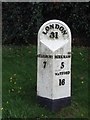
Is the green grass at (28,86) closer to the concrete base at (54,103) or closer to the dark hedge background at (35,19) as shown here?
the concrete base at (54,103)

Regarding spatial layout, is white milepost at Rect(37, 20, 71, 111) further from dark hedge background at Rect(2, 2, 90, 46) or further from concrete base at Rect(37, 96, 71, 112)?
dark hedge background at Rect(2, 2, 90, 46)

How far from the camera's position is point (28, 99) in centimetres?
777

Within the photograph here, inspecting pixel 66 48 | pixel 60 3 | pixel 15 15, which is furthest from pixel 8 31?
pixel 66 48

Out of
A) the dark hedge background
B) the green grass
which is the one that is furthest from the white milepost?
the dark hedge background

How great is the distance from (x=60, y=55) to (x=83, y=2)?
475cm

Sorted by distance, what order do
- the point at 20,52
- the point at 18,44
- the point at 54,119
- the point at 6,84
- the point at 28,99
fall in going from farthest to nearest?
the point at 18,44 < the point at 20,52 < the point at 6,84 < the point at 28,99 < the point at 54,119

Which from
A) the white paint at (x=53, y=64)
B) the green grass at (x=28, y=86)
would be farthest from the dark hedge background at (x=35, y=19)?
the white paint at (x=53, y=64)

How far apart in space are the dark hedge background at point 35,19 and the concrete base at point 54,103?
13.9 ft

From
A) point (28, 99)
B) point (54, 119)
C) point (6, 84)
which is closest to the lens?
point (54, 119)

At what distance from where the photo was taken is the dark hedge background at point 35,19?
11.7 meters

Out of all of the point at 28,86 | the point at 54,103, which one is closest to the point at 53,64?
the point at 54,103

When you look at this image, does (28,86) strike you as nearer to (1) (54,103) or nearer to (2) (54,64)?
(1) (54,103)

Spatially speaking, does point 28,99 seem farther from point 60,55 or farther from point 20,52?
point 20,52

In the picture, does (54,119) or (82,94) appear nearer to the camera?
(54,119)
